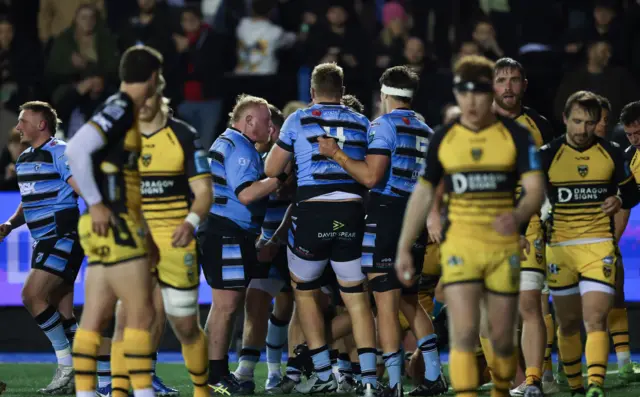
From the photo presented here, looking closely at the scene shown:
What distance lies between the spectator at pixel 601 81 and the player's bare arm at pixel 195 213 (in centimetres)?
768

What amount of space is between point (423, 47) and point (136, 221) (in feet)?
26.1

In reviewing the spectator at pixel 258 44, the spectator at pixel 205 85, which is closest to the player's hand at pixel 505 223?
the spectator at pixel 205 85

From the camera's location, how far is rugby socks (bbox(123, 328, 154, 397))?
23.5 feet

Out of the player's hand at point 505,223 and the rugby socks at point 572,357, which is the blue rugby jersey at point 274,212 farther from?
the player's hand at point 505,223

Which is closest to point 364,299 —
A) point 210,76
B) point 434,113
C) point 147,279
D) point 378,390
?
point 378,390

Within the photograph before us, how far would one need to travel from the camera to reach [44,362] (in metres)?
12.5

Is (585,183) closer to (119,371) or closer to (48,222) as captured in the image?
(119,371)

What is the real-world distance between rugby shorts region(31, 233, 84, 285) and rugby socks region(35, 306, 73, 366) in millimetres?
303

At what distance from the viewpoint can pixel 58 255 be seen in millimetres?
9719

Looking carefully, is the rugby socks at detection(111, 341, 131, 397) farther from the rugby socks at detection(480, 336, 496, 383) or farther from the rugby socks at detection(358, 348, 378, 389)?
the rugby socks at detection(480, 336, 496, 383)

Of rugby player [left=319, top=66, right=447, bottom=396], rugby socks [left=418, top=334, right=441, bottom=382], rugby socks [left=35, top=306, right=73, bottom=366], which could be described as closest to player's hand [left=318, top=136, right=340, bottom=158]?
rugby player [left=319, top=66, right=447, bottom=396]

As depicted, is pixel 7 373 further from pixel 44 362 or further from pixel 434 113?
pixel 434 113

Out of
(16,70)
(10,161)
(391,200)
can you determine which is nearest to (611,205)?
(391,200)

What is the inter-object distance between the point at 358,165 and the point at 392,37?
6567 mm
